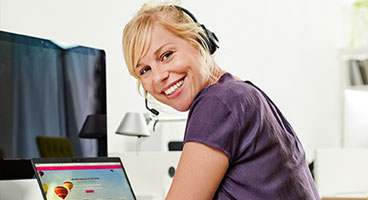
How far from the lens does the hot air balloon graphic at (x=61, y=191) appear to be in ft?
4.03

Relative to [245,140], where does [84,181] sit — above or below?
below

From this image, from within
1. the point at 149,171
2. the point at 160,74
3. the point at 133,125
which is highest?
the point at 160,74

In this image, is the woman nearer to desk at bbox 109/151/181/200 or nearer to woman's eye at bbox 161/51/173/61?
woman's eye at bbox 161/51/173/61

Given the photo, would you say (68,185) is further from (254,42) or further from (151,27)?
(254,42)

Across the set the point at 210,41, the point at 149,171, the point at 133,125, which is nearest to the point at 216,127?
the point at 210,41

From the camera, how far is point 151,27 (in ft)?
3.60

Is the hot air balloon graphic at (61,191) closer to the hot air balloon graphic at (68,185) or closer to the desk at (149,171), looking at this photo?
the hot air balloon graphic at (68,185)

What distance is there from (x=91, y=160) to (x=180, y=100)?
370 millimetres

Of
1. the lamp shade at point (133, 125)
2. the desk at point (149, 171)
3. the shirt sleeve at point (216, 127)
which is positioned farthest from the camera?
the lamp shade at point (133, 125)

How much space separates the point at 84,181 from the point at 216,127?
0.50 m

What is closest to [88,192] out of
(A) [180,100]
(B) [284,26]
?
(A) [180,100]

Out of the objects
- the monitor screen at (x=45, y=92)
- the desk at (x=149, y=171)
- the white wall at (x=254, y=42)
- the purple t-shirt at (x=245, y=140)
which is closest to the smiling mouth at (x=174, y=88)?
the purple t-shirt at (x=245, y=140)

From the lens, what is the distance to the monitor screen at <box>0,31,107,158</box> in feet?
4.73

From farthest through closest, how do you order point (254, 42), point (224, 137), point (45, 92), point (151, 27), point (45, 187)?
1. point (254, 42)
2. point (45, 92)
3. point (45, 187)
4. point (151, 27)
5. point (224, 137)
